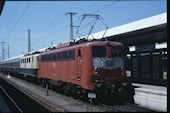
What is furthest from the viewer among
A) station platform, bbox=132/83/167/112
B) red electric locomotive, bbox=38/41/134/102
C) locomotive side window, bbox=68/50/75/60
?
locomotive side window, bbox=68/50/75/60

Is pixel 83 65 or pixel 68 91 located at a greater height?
pixel 83 65

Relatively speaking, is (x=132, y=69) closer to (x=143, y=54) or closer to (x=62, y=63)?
(x=143, y=54)

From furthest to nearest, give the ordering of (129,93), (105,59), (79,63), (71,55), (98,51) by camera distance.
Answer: (71,55) → (79,63) → (129,93) → (98,51) → (105,59)

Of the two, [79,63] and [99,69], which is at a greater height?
[79,63]

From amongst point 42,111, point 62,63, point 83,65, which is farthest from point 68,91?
point 42,111

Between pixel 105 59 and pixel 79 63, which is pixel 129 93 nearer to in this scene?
pixel 105 59

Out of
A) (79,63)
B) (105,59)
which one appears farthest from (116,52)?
(79,63)

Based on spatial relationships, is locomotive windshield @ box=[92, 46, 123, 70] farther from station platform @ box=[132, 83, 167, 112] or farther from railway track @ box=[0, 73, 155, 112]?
railway track @ box=[0, 73, 155, 112]

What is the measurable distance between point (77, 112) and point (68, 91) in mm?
6013

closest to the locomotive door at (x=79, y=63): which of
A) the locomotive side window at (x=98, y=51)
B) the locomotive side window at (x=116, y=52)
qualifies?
the locomotive side window at (x=98, y=51)

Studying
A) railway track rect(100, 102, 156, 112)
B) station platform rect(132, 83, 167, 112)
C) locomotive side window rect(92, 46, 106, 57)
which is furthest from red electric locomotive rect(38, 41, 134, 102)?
railway track rect(100, 102, 156, 112)

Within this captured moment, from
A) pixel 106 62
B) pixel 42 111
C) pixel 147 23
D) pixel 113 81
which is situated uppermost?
pixel 147 23

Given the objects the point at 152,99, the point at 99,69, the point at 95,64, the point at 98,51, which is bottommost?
the point at 152,99

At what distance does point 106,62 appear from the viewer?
49.1 ft
